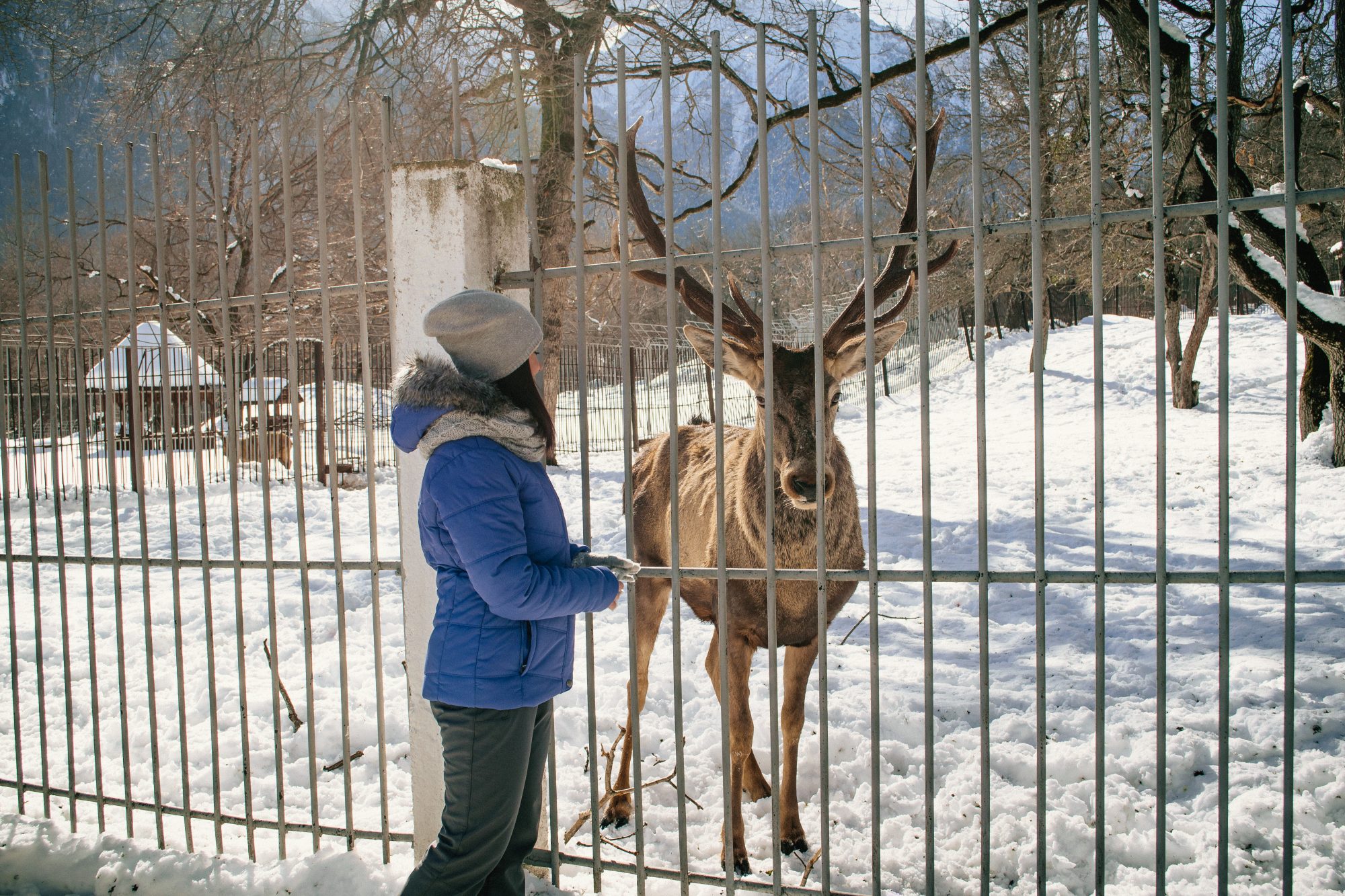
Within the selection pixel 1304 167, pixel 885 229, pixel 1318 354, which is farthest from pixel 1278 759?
pixel 1304 167

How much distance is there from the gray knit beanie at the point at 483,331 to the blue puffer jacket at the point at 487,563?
2.4 inches

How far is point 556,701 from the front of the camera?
565 cm

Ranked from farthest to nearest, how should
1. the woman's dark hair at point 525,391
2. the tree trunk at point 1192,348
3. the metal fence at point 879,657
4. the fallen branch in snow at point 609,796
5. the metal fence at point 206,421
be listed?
the tree trunk at point 1192,348
the metal fence at point 206,421
the fallen branch in snow at point 609,796
the woman's dark hair at point 525,391
the metal fence at point 879,657

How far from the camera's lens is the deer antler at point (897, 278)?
3.81 meters

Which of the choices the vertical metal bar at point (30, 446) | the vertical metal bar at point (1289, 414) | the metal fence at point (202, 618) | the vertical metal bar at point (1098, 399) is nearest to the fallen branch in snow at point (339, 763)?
the metal fence at point (202, 618)

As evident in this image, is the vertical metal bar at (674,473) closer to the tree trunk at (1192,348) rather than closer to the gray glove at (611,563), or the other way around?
the gray glove at (611,563)

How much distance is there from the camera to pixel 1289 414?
2.29m

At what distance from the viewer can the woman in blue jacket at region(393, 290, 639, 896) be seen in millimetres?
2479

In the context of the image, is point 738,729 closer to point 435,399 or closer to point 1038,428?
point 1038,428

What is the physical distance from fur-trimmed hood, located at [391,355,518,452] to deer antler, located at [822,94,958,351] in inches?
73.7

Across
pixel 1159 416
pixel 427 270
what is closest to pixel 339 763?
pixel 427 270

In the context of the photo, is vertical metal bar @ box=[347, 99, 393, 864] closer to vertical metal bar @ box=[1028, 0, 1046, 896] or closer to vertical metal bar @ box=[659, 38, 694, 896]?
vertical metal bar @ box=[659, 38, 694, 896]

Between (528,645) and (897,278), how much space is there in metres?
2.73

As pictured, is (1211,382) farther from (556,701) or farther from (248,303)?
(248,303)
